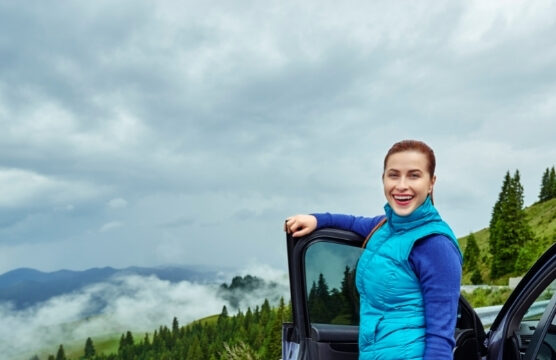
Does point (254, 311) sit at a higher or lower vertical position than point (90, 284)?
lower

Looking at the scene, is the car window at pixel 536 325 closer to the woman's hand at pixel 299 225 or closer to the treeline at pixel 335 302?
the treeline at pixel 335 302

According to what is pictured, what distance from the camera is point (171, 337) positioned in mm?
45125

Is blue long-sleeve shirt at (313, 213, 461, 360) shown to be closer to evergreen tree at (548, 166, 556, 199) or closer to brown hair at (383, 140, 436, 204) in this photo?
brown hair at (383, 140, 436, 204)

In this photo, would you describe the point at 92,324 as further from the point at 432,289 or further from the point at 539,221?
the point at 432,289

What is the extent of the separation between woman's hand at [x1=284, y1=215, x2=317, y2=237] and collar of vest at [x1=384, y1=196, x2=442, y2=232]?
42 cm

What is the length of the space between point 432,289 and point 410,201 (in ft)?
1.04

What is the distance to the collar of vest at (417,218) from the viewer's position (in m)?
2.29

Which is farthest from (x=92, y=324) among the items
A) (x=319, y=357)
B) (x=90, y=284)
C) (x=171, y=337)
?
(x=319, y=357)

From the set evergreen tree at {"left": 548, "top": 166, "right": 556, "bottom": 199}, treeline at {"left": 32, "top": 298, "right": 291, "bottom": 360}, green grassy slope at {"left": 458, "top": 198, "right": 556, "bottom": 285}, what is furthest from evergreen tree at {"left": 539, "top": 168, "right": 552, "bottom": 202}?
treeline at {"left": 32, "top": 298, "right": 291, "bottom": 360}

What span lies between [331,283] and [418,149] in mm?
807

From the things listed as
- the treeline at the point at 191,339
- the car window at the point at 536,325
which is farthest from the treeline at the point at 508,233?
the car window at the point at 536,325

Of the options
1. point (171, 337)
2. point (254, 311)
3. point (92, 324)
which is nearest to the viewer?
point (254, 311)

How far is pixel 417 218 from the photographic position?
2.29 metres

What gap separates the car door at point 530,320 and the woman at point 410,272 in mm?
817
